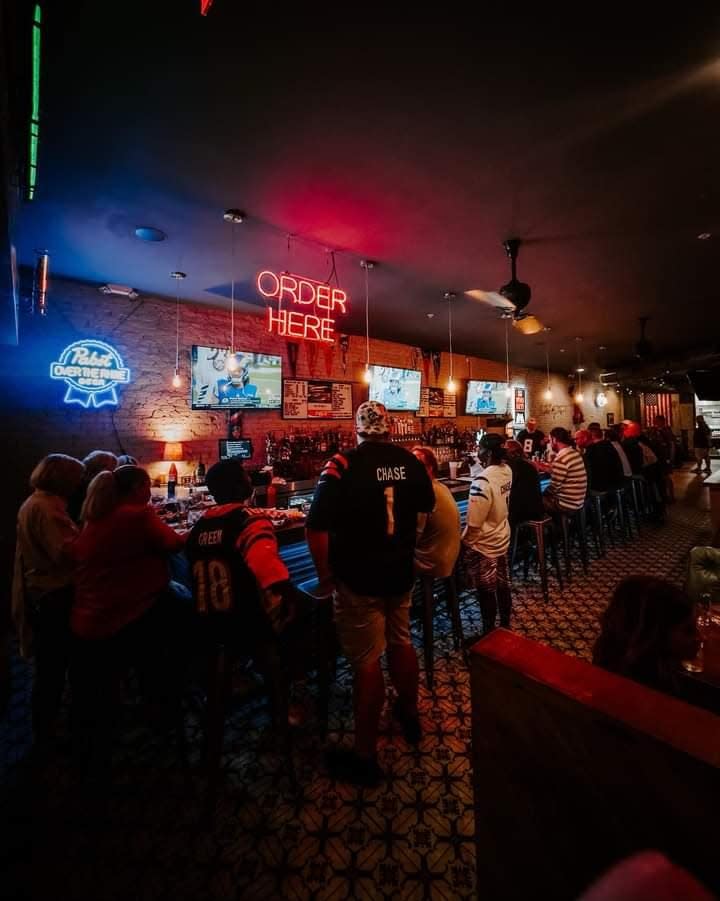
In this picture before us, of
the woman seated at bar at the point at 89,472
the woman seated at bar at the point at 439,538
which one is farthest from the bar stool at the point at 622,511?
the woman seated at bar at the point at 89,472

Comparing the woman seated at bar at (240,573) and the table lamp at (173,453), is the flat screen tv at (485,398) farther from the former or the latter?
the woman seated at bar at (240,573)

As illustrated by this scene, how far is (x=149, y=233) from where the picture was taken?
3.74 m

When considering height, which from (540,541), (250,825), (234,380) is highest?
(234,380)

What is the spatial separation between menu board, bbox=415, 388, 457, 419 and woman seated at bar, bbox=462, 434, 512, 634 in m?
5.69

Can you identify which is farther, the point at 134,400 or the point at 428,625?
the point at 134,400

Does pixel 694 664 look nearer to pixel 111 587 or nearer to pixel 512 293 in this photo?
pixel 111 587

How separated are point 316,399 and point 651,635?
6.26 meters

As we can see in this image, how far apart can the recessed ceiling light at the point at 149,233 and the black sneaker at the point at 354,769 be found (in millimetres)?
4309

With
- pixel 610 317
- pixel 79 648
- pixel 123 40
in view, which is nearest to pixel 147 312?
pixel 123 40

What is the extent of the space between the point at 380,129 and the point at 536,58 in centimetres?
89

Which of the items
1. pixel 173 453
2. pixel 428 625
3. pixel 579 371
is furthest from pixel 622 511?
pixel 579 371

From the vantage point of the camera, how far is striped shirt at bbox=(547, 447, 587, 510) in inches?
185

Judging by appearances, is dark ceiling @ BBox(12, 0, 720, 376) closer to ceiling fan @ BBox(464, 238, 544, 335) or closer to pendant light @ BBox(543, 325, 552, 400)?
ceiling fan @ BBox(464, 238, 544, 335)

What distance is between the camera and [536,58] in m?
2.05
